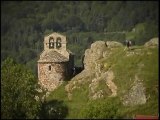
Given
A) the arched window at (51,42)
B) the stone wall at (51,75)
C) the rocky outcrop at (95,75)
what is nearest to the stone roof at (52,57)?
the stone wall at (51,75)

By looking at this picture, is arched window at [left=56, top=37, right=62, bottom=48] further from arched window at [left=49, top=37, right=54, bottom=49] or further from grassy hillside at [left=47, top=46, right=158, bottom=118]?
grassy hillside at [left=47, top=46, right=158, bottom=118]

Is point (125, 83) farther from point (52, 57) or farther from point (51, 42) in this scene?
point (51, 42)

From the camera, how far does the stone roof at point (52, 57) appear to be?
60906 millimetres

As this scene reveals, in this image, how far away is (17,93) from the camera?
5038cm

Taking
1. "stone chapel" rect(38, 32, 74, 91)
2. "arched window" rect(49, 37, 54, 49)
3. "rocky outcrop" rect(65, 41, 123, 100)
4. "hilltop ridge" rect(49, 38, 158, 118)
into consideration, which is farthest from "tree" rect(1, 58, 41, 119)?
"arched window" rect(49, 37, 54, 49)

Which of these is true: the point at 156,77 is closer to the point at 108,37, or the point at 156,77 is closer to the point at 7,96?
the point at 7,96

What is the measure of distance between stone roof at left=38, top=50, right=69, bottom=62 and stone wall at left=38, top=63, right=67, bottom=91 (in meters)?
0.46

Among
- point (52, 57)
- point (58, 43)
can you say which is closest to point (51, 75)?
point (52, 57)

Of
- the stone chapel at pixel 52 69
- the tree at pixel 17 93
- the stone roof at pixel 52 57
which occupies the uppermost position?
the stone roof at pixel 52 57

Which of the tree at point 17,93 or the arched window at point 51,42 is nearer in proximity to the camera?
the tree at point 17,93

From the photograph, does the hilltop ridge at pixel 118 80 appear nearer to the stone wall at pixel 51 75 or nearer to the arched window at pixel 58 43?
the stone wall at pixel 51 75

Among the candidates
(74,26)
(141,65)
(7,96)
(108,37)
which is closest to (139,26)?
(108,37)

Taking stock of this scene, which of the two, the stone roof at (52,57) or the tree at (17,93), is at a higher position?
the stone roof at (52,57)

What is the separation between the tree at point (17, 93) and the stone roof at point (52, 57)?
7.81 meters
